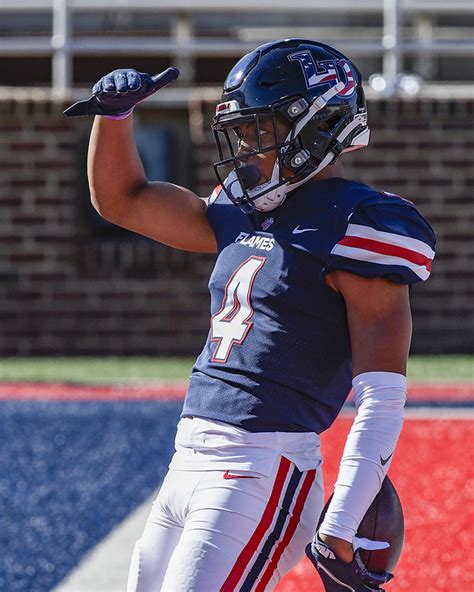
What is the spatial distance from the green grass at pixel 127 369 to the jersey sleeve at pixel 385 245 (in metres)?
6.23

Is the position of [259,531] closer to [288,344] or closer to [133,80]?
[288,344]

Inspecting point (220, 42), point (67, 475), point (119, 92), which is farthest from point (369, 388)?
point (220, 42)

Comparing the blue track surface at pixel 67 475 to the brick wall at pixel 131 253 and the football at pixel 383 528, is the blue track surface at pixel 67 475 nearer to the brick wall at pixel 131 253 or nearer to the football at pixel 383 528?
the football at pixel 383 528

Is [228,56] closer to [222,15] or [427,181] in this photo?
[222,15]

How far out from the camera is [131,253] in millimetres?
10727

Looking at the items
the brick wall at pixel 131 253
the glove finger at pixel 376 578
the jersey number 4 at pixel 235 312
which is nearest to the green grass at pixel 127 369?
the brick wall at pixel 131 253

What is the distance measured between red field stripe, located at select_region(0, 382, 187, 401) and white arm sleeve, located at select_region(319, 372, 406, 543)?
5680mm

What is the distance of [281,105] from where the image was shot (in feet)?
10.2

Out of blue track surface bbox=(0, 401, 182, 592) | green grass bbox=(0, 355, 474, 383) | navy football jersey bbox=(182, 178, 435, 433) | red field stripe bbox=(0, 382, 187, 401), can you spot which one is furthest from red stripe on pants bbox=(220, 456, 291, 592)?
green grass bbox=(0, 355, 474, 383)

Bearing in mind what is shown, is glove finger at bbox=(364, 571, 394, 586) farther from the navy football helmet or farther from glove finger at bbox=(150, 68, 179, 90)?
glove finger at bbox=(150, 68, 179, 90)

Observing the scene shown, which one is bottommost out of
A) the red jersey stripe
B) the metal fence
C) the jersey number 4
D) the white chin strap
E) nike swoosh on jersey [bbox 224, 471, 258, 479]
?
nike swoosh on jersey [bbox 224, 471, 258, 479]

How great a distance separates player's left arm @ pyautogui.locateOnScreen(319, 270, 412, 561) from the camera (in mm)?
2701

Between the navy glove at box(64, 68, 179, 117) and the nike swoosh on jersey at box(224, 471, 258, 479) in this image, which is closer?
the nike swoosh on jersey at box(224, 471, 258, 479)

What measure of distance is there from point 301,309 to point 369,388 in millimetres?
274
